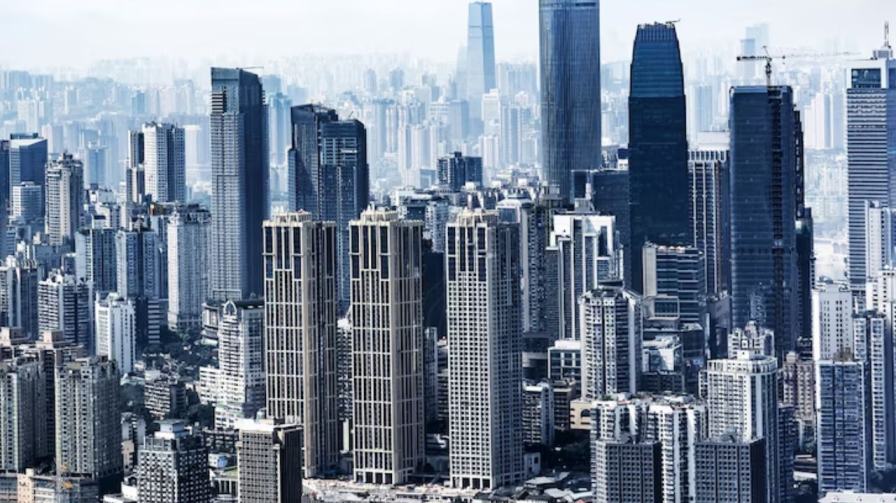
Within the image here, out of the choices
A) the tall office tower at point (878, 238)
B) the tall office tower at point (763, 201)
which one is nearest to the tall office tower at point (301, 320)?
the tall office tower at point (763, 201)

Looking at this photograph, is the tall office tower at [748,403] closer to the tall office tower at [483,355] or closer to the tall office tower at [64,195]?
the tall office tower at [483,355]

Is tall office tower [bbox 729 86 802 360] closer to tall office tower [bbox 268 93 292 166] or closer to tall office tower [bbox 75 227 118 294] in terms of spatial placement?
tall office tower [bbox 268 93 292 166]

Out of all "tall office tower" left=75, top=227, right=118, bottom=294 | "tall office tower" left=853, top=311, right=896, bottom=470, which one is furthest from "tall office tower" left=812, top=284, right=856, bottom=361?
"tall office tower" left=75, top=227, right=118, bottom=294

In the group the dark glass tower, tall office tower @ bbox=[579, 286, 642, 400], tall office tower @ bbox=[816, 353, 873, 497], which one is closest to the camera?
tall office tower @ bbox=[816, 353, 873, 497]

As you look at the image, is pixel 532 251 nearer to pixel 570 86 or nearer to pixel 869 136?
pixel 869 136

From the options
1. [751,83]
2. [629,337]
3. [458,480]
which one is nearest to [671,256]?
[751,83]

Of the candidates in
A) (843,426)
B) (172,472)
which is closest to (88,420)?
(172,472)
